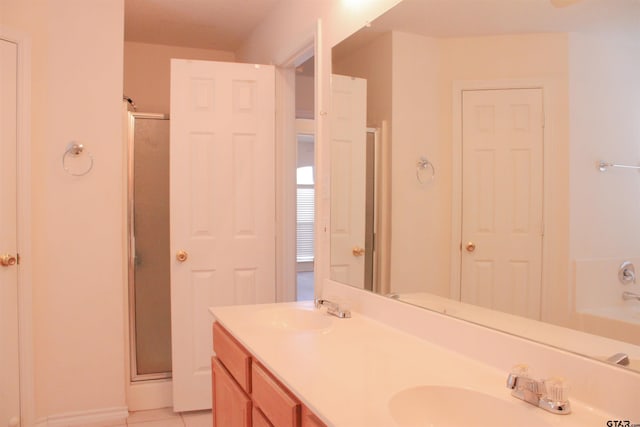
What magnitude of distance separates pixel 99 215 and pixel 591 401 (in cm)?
264

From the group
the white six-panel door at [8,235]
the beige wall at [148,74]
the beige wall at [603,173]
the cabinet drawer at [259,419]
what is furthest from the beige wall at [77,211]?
the beige wall at [603,173]

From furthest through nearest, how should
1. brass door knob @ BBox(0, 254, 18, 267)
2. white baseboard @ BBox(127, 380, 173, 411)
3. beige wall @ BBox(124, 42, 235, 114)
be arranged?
beige wall @ BBox(124, 42, 235, 114) < white baseboard @ BBox(127, 380, 173, 411) < brass door knob @ BBox(0, 254, 18, 267)

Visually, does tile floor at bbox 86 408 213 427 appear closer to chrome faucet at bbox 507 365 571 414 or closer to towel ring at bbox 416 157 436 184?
towel ring at bbox 416 157 436 184

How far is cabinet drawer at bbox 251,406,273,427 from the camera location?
149cm

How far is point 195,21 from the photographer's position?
3.47 metres

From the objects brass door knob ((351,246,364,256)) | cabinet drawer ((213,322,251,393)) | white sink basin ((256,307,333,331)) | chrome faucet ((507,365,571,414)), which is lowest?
cabinet drawer ((213,322,251,393))

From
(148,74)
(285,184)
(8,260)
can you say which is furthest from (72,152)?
(148,74)

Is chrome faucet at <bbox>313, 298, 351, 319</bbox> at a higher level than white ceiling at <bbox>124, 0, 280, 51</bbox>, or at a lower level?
lower

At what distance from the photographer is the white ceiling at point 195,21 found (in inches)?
125

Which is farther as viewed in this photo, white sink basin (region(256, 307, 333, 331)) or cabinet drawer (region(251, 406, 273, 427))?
white sink basin (region(256, 307, 333, 331))

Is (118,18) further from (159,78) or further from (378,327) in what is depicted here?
(378,327)

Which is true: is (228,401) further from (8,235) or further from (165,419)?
(8,235)

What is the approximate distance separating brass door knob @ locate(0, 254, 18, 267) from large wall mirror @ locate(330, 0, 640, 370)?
1.94 meters

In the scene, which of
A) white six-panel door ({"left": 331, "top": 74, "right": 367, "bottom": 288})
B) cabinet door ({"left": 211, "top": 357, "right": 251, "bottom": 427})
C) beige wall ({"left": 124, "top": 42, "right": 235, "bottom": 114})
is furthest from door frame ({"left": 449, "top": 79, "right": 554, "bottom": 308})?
beige wall ({"left": 124, "top": 42, "right": 235, "bottom": 114})
